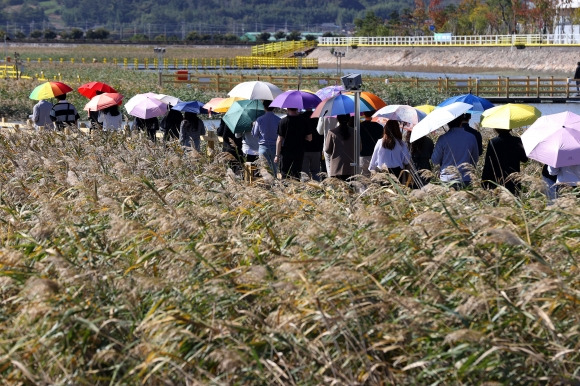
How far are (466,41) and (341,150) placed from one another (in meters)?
78.8

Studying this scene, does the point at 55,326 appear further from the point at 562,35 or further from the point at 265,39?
the point at 265,39

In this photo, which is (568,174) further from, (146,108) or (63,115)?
(63,115)

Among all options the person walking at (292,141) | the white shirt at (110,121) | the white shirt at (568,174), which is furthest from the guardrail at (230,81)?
the white shirt at (568,174)

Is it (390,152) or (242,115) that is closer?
(390,152)

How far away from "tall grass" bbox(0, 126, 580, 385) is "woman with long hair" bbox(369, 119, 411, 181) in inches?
109

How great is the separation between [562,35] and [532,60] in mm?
4544

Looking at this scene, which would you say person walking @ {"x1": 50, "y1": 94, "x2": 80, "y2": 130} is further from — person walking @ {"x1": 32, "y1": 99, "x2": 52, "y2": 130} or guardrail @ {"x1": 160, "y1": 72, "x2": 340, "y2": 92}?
guardrail @ {"x1": 160, "y1": 72, "x2": 340, "y2": 92}

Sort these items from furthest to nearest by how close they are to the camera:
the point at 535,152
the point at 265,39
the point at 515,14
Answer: the point at 265,39, the point at 515,14, the point at 535,152

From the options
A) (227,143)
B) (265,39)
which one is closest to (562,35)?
→ (227,143)

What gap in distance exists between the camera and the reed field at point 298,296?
16.8ft

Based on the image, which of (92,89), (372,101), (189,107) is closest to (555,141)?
(372,101)

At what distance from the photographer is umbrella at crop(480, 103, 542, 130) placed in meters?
10.1

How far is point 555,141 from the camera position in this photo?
9102 mm

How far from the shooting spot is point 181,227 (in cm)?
682
